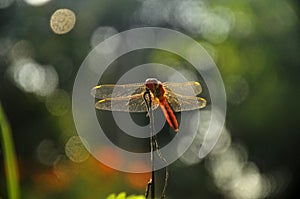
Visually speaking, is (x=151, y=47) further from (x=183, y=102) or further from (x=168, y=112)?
(x=168, y=112)

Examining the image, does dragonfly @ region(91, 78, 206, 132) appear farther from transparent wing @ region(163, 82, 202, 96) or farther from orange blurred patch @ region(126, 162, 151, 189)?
orange blurred patch @ region(126, 162, 151, 189)

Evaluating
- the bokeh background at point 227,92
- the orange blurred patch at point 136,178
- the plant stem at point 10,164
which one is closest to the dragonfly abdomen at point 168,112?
the plant stem at point 10,164

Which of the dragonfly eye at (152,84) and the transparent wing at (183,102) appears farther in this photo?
the transparent wing at (183,102)

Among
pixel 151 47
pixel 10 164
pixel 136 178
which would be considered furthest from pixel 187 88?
pixel 151 47

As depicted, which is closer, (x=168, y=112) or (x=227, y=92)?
(x=168, y=112)

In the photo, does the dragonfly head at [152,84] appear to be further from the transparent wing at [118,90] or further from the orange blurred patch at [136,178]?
the orange blurred patch at [136,178]

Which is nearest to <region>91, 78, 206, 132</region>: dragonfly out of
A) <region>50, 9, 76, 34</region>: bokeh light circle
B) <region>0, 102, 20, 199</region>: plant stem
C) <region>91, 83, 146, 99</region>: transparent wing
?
<region>91, 83, 146, 99</region>: transparent wing

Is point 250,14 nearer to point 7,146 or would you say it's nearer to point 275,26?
point 275,26
